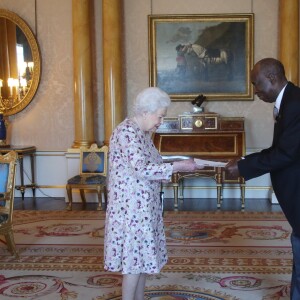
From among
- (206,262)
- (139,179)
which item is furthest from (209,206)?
(139,179)

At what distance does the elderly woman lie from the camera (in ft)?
9.24

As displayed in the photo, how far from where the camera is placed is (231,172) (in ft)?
10.2

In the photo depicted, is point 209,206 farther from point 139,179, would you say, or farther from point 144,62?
point 139,179

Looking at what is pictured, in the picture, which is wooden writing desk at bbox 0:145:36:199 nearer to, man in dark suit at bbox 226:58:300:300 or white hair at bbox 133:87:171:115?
white hair at bbox 133:87:171:115

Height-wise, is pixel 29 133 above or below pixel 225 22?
below

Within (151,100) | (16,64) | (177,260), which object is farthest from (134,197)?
(16,64)

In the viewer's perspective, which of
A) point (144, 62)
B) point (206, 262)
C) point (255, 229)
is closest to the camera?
point (206, 262)

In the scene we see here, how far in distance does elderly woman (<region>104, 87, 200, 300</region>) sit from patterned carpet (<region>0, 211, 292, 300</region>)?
96 centimetres

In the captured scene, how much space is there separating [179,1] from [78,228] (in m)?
4.17

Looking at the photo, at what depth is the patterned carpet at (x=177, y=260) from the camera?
A: 12.7 feet

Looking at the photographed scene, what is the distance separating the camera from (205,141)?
7.44 m

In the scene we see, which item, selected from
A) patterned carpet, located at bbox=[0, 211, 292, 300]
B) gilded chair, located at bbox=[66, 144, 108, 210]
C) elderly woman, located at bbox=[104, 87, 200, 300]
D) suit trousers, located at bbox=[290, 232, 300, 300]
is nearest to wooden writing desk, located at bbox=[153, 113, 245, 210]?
patterned carpet, located at bbox=[0, 211, 292, 300]

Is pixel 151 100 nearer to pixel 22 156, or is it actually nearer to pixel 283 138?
pixel 283 138

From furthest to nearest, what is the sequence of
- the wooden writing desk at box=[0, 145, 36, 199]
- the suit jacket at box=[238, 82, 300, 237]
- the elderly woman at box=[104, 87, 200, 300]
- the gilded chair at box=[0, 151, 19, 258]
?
the wooden writing desk at box=[0, 145, 36, 199] < the gilded chair at box=[0, 151, 19, 258] < the elderly woman at box=[104, 87, 200, 300] < the suit jacket at box=[238, 82, 300, 237]
